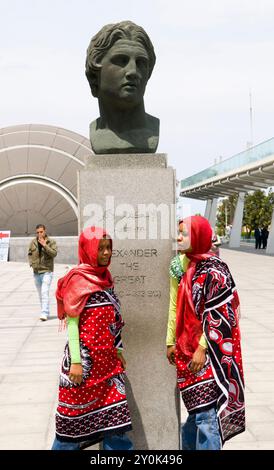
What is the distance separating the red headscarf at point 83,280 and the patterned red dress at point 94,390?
7 centimetres

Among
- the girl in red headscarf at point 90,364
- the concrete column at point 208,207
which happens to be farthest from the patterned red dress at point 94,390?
the concrete column at point 208,207

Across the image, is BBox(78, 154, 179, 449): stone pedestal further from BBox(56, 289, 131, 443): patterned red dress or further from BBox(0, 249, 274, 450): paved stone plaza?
BBox(0, 249, 274, 450): paved stone plaza

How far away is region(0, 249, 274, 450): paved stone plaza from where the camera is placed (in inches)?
165

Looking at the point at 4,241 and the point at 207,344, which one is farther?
the point at 4,241

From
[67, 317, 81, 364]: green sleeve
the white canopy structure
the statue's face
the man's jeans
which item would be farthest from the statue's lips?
the white canopy structure

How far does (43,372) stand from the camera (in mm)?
6000

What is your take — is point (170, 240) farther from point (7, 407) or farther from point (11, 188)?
point (11, 188)

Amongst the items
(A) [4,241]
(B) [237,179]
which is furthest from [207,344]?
(B) [237,179]

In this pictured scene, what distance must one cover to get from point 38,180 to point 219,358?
67.5ft

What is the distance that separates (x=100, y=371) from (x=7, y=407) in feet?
7.41

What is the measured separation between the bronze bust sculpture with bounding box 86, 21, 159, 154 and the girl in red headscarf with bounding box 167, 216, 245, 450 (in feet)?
3.49

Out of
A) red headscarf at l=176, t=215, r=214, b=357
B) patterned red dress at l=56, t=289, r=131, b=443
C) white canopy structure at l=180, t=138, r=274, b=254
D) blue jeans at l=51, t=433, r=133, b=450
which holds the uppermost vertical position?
white canopy structure at l=180, t=138, r=274, b=254

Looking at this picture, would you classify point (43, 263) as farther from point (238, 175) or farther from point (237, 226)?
point (237, 226)

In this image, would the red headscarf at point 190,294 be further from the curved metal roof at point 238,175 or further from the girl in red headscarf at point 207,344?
the curved metal roof at point 238,175
